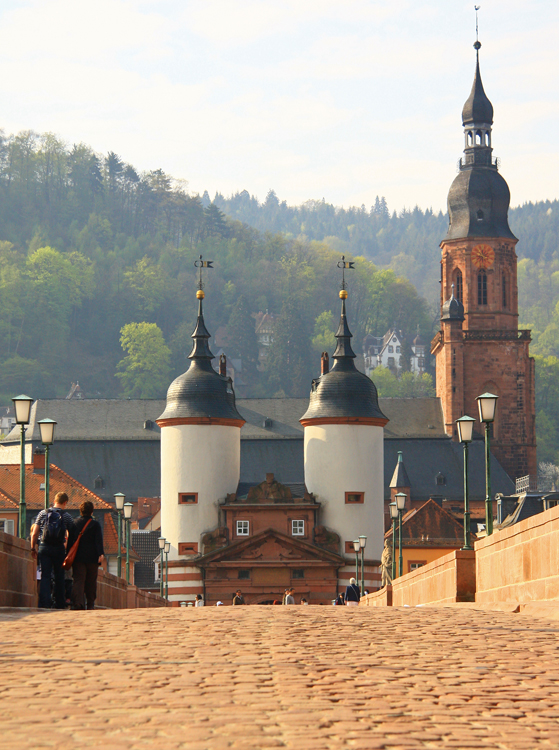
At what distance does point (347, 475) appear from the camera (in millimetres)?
71625

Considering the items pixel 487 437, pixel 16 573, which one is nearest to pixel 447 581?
pixel 487 437

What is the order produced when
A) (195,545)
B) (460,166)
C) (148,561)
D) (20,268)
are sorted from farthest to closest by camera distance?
(20,268)
(460,166)
(148,561)
(195,545)

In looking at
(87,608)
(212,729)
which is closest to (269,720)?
(212,729)

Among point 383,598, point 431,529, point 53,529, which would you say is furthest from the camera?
point 431,529

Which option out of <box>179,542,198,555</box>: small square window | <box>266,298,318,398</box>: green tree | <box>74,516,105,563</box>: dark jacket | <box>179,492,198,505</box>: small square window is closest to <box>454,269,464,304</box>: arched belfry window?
<box>179,492,198,505</box>: small square window

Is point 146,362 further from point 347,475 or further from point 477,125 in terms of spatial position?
point 347,475

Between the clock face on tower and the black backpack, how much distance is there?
284 feet

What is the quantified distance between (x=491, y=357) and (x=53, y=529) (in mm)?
85880

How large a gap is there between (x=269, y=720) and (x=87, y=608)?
13315 mm

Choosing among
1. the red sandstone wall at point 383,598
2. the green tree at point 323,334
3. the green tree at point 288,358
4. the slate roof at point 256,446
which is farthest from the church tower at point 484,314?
the green tree at point 323,334

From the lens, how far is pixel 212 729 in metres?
8.37

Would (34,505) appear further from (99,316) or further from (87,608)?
(99,316)

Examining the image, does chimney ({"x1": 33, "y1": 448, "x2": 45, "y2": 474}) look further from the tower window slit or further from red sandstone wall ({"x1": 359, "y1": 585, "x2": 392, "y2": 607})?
the tower window slit

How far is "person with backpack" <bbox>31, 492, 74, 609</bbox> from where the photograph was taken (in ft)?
67.0
